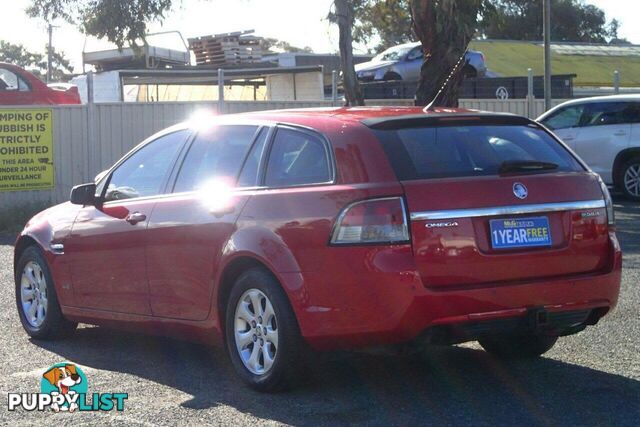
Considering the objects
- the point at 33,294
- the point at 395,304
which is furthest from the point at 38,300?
the point at 395,304

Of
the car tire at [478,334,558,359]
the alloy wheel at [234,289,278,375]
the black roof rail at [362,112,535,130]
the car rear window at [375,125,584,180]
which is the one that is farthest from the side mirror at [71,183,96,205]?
the car tire at [478,334,558,359]

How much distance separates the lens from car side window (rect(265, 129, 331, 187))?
6219 millimetres

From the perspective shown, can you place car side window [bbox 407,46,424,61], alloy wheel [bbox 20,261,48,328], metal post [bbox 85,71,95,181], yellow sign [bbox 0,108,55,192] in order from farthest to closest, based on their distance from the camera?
car side window [bbox 407,46,424,61] → metal post [bbox 85,71,95,181] → yellow sign [bbox 0,108,55,192] → alloy wheel [bbox 20,261,48,328]

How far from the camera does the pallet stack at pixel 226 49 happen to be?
3247cm

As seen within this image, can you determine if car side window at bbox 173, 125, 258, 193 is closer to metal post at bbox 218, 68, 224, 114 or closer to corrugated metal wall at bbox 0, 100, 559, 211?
corrugated metal wall at bbox 0, 100, 559, 211

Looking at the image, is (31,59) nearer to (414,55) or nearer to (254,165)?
(414,55)

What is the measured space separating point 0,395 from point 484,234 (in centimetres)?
286

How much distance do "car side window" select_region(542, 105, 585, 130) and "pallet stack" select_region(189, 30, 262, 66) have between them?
1508 centimetres

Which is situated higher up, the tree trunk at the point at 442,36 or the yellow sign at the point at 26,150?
the tree trunk at the point at 442,36

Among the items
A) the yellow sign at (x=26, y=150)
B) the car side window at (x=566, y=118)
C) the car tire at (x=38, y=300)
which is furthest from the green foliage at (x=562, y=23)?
the car tire at (x=38, y=300)

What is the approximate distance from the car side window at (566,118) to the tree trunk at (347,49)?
307 cm

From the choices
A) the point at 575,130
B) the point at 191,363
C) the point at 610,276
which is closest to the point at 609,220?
the point at 610,276

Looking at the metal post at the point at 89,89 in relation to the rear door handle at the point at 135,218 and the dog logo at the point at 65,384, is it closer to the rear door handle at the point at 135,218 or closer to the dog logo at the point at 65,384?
the rear door handle at the point at 135,218

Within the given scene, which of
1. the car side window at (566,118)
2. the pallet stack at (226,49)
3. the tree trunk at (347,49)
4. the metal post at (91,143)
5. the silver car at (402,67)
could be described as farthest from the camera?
the pallet stack at (226,49)
